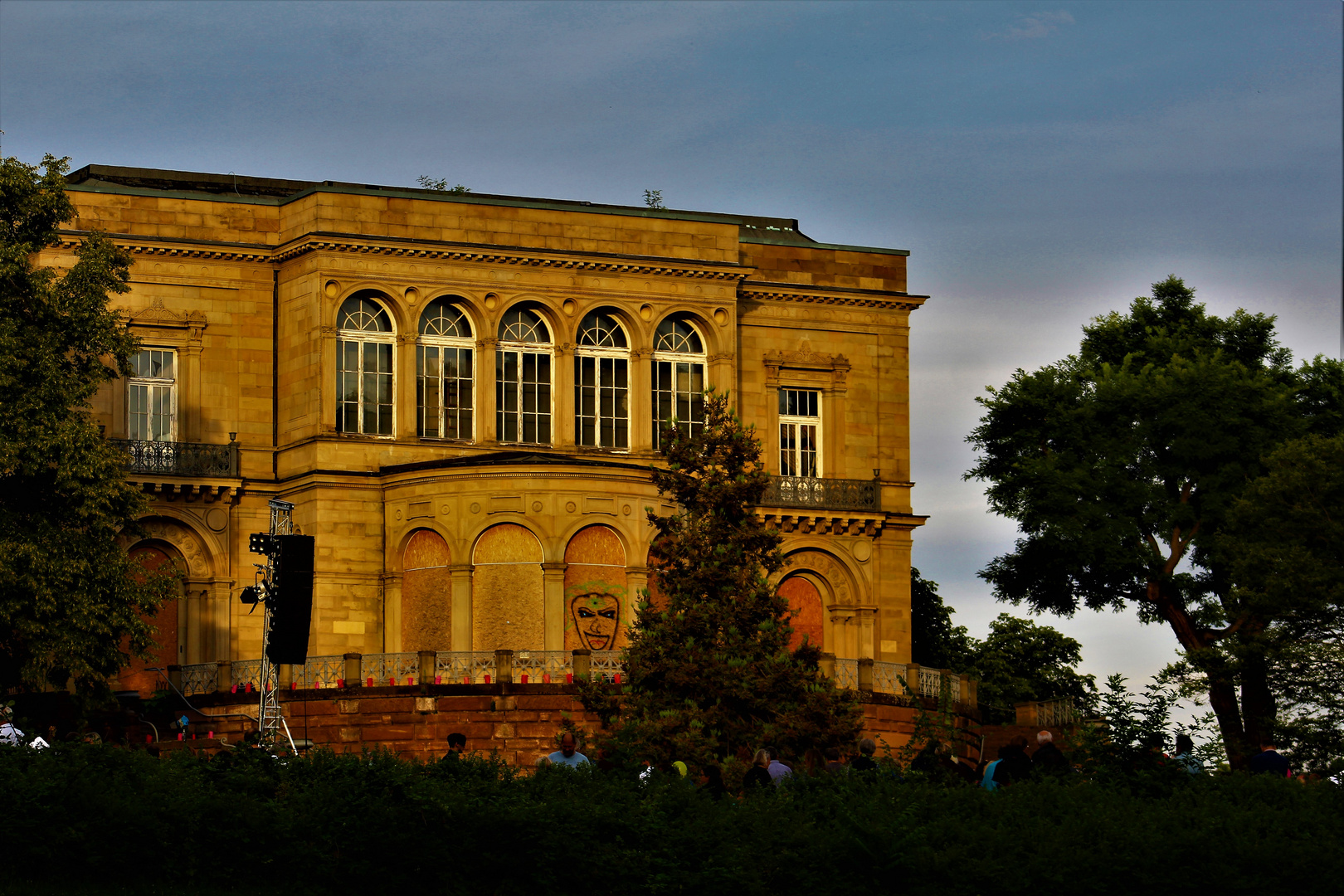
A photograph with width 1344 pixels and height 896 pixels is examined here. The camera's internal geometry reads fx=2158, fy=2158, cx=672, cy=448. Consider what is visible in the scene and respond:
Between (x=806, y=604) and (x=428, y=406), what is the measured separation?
34.2 feet

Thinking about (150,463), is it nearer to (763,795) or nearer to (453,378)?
(453,378)

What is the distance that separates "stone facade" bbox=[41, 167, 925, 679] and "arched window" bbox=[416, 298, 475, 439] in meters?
0.05

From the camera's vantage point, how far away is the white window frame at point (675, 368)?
48.6m

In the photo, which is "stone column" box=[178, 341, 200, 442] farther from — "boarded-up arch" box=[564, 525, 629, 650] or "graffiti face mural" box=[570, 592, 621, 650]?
"graffiti face mural" box=[570, 592, 621, 650]

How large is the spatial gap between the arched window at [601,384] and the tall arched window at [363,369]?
422 cm

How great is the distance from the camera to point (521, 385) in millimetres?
47719

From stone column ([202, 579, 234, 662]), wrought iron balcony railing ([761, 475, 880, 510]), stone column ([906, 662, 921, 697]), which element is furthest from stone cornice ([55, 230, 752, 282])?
stone column ([906, 662, 921, 697])

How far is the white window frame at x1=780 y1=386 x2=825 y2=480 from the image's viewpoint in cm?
5172

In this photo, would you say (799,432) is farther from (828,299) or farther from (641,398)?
(641,398)

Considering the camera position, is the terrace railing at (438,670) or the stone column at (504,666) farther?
the terrace railing at (438,670)

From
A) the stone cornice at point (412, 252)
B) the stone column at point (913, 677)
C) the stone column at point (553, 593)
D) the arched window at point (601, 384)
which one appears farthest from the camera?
the arched window at point (601, 384)

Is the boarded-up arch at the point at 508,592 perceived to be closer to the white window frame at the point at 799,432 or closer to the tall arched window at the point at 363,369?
the tall arched window at the point at 363,369

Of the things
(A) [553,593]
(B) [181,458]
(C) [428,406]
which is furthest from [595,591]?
(B) [181,458]

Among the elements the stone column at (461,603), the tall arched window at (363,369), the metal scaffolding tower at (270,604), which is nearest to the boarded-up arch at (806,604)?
the stone column at (461,603)
